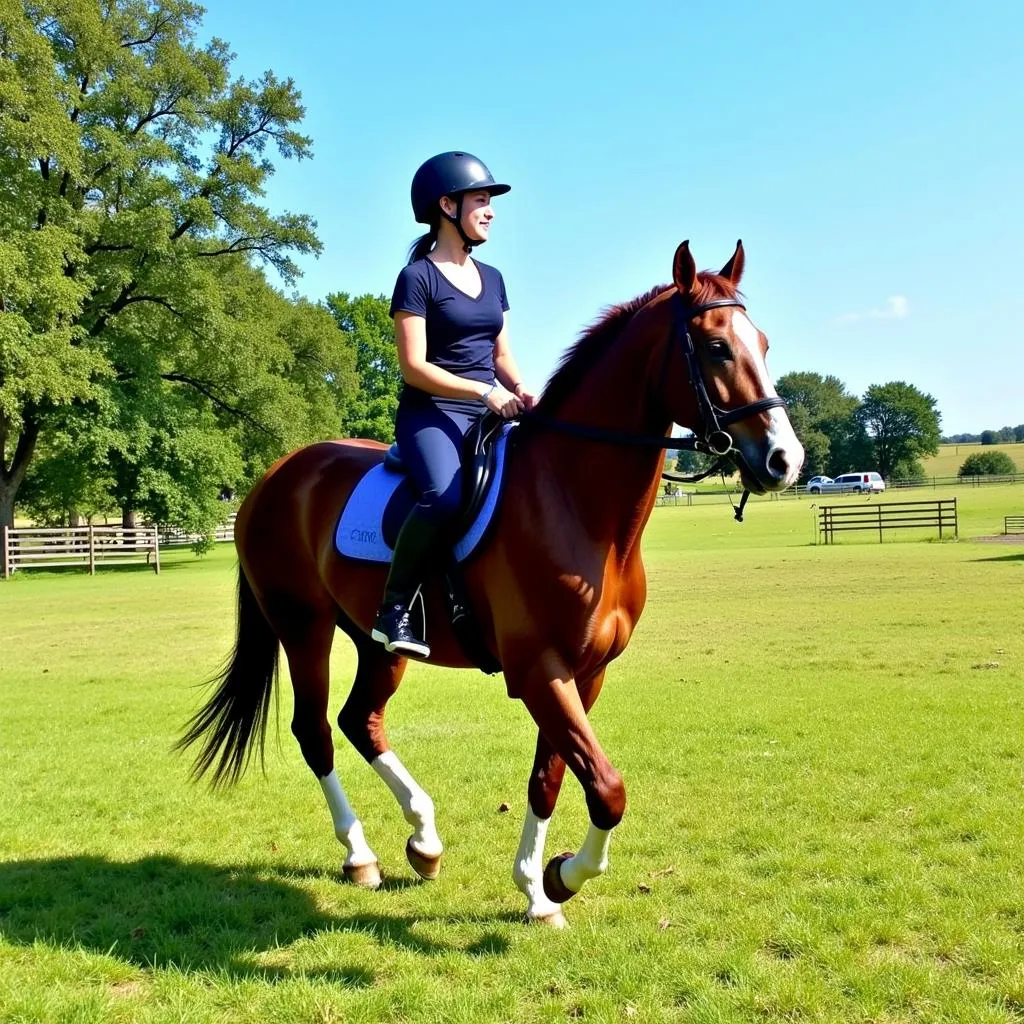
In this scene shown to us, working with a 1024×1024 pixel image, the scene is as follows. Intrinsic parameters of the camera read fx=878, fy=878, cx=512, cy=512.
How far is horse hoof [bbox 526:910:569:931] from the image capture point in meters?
4.61

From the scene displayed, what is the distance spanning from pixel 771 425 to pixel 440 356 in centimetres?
196

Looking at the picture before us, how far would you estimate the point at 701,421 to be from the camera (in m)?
3.97

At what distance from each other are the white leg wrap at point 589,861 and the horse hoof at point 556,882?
3 centimetres

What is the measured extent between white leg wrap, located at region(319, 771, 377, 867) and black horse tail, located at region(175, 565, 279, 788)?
3.20 feet

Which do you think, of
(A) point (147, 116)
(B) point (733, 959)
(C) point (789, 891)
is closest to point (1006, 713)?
(C) point (789, 891)

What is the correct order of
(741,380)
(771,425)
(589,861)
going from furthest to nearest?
(589,861) < (741,380) < (771,425)

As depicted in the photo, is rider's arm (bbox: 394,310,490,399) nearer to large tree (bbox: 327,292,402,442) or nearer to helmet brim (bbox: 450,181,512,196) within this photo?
helmet brim (bbox: 450,181,512,196)

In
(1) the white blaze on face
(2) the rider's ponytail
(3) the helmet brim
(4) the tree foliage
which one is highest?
(4) the tree foliage

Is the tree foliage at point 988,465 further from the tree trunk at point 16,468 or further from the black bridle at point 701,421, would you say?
the black bridle at point 701,421

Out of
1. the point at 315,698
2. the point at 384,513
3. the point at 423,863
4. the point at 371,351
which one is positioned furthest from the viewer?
the point at 371,351

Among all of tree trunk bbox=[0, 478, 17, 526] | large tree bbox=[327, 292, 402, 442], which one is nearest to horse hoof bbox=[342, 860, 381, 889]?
tree trunk bbox=[0, 478, 17, 526]

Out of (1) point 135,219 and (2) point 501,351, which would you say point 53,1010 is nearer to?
(2) point 501,351

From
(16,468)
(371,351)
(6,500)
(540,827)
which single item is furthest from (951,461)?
(540,827)

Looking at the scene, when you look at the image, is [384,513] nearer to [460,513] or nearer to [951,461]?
[460,513]
